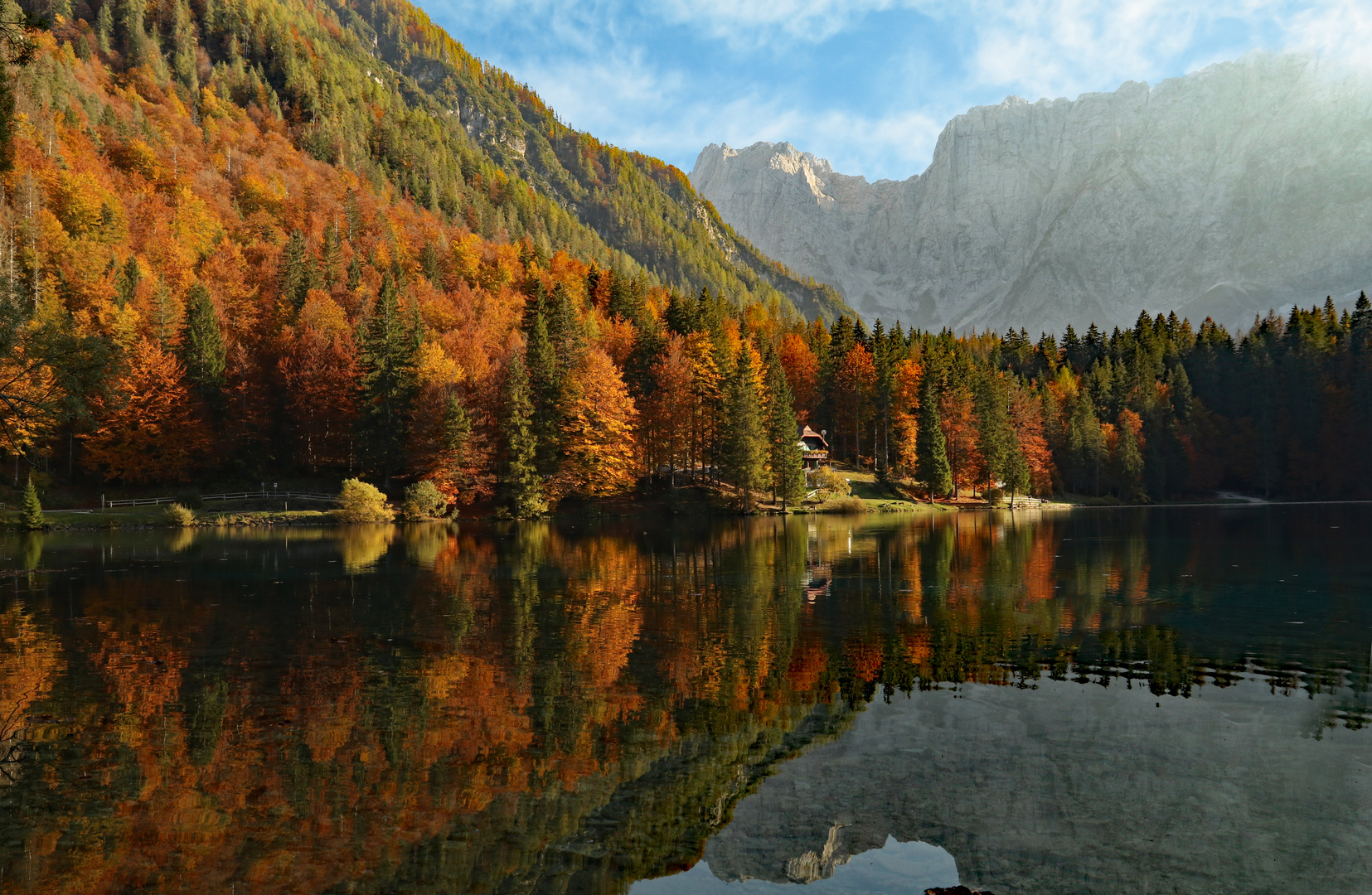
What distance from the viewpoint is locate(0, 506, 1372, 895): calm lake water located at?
8.14 metres

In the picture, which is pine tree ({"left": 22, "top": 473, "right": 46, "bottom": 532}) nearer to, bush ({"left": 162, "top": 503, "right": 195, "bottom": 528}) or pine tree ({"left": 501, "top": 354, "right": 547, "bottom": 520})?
bush ({"left": 162, "top": 503, "right": 195, "bottom": 528})

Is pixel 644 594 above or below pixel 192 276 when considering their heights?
below

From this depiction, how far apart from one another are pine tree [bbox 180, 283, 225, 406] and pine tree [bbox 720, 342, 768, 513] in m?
48.3

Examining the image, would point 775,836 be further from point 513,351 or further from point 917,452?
point 917,452

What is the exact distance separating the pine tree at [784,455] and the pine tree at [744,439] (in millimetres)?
2308

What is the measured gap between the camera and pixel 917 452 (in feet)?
293

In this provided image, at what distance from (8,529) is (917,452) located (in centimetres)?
8059

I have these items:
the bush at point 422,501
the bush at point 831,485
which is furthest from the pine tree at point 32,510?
the bush at point 831,485

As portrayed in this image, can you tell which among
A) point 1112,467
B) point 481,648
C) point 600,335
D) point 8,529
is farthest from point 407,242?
point 481,648

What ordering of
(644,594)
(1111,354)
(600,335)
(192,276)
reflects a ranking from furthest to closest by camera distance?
(1111,354) → (600,335) → (192,276) → (644,594)

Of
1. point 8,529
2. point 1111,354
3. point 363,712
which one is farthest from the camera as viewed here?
point 1111,354

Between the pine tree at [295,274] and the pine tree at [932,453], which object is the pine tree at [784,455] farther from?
the pine tree at [295,274]

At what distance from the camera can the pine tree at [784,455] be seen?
78562 millimetres

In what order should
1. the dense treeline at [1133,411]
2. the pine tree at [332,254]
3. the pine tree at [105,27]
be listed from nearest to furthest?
1. the dense treeline at [1133,411]
2. the pine tree at [332,254]
3. the pine tree at [105,27]
